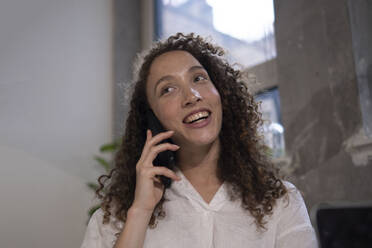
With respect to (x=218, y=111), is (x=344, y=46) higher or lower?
higher

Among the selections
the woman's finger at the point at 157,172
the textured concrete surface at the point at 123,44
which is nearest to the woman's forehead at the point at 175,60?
the woman's finger at the point at 157,172

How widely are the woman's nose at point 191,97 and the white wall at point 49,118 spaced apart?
2246 millimetres

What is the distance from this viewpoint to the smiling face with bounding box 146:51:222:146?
1.09 metres

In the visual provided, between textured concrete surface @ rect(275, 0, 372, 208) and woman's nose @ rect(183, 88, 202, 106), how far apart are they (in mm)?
914

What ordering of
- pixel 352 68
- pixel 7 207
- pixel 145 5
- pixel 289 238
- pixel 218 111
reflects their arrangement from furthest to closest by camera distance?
pixel 145 5 → pixel 7 207 → pixel 352 68 → pixel 218 111 → pixel 289 238

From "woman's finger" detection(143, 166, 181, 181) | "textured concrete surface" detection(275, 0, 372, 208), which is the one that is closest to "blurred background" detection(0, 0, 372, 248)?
"textured concrete surface" detection(275, 0, 372, 208)

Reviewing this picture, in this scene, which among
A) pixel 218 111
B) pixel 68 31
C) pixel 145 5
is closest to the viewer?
pixel 218 111

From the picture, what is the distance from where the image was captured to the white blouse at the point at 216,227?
1.01 meters

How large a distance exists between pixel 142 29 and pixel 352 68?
285cm

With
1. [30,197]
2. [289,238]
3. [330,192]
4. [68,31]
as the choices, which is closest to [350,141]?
[330,192]

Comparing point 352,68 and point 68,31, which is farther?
point 68,31

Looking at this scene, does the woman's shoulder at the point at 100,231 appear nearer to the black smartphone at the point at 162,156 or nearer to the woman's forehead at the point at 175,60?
the black smartphone at the point at 162,156

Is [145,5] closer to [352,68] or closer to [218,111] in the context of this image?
[352,68]

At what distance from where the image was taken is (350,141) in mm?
1624
